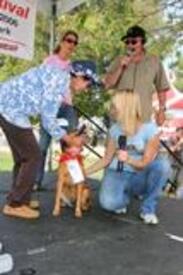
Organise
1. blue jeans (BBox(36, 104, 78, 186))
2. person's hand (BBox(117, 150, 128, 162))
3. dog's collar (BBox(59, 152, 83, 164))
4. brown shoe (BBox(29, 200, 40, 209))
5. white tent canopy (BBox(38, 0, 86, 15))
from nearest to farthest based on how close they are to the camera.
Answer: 1. person's hand (BBox(117, 150, 128, 162))
2. dog's collar (BBox(59, 152, 83, 164))
3. brown shoe (BBox(29, 200, 40, 209))
4. blue jeans (BBox(36, 104, 78, 186))
5. white tent canopy (BBox(38, 0, 86, 15))

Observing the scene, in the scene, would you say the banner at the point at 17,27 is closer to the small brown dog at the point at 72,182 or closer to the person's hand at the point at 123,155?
the small brown dog at the point at 72,182

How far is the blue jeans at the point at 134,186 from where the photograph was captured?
5363 millimetres

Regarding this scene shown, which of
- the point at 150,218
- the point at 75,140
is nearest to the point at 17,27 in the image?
the point at 75,140

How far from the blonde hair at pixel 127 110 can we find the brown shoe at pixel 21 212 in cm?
93

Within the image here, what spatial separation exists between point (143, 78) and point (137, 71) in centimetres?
8

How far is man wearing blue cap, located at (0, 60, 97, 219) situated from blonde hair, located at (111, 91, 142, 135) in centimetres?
32

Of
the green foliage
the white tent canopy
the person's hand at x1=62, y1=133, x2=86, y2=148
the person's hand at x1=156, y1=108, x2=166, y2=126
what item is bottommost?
the person's hand at x1=62, y1=133, x2=86, y2=148

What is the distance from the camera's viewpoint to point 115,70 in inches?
243

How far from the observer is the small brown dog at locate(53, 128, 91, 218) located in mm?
5258

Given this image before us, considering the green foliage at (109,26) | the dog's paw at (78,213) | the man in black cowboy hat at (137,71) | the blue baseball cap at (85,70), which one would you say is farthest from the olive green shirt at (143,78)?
the green foliage at (109,26)

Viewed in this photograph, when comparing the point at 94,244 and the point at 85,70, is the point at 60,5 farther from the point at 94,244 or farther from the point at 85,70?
the point at 94,244

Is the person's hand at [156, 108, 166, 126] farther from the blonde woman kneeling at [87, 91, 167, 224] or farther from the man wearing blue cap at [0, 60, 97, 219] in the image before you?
the man wearing blue cap at [0, 60, 97, 219]

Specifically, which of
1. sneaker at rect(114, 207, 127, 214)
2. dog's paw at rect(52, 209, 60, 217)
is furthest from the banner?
sneaker at rect(114, 207, 127, 214)

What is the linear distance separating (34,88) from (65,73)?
240 millimetres
